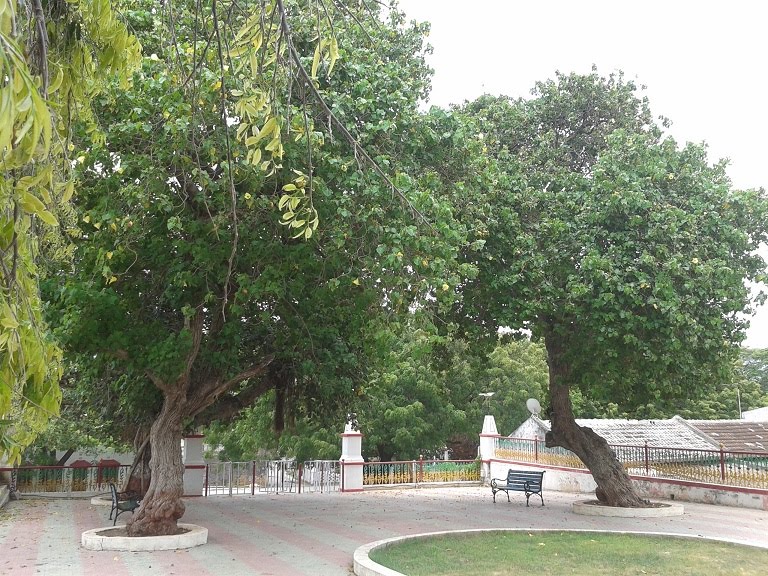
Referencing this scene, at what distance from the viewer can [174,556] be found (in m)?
9.69

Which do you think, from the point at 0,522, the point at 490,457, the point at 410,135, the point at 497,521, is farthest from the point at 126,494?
the point at 490,457

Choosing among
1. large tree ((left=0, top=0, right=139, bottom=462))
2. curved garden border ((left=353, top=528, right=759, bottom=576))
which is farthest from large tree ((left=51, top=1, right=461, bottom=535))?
large tree ((left=0, top=0, right=139, bottom=462))

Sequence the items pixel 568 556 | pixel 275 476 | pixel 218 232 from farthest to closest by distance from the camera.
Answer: pixel 275 476 < pixel 218 232 < pixel 568 556

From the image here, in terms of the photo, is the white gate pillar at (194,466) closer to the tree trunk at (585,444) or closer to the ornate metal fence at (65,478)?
the ornate metal fence at (65,478)

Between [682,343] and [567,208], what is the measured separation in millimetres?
3283

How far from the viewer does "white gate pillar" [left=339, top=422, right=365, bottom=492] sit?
2067 cm

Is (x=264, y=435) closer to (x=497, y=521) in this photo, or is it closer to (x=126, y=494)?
(x=126, y=494)

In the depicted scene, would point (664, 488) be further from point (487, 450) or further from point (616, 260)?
point (616, 260)

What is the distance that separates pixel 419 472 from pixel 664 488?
7.75m

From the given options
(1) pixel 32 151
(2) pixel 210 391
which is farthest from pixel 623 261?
(1) pixel 32 151

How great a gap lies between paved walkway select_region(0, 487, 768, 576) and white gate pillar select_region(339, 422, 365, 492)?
0.87m

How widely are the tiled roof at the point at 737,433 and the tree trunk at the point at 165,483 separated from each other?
16.1 m

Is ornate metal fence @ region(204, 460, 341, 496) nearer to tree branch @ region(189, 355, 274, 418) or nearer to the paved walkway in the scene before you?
the paved walkway

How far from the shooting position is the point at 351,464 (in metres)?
20.8
